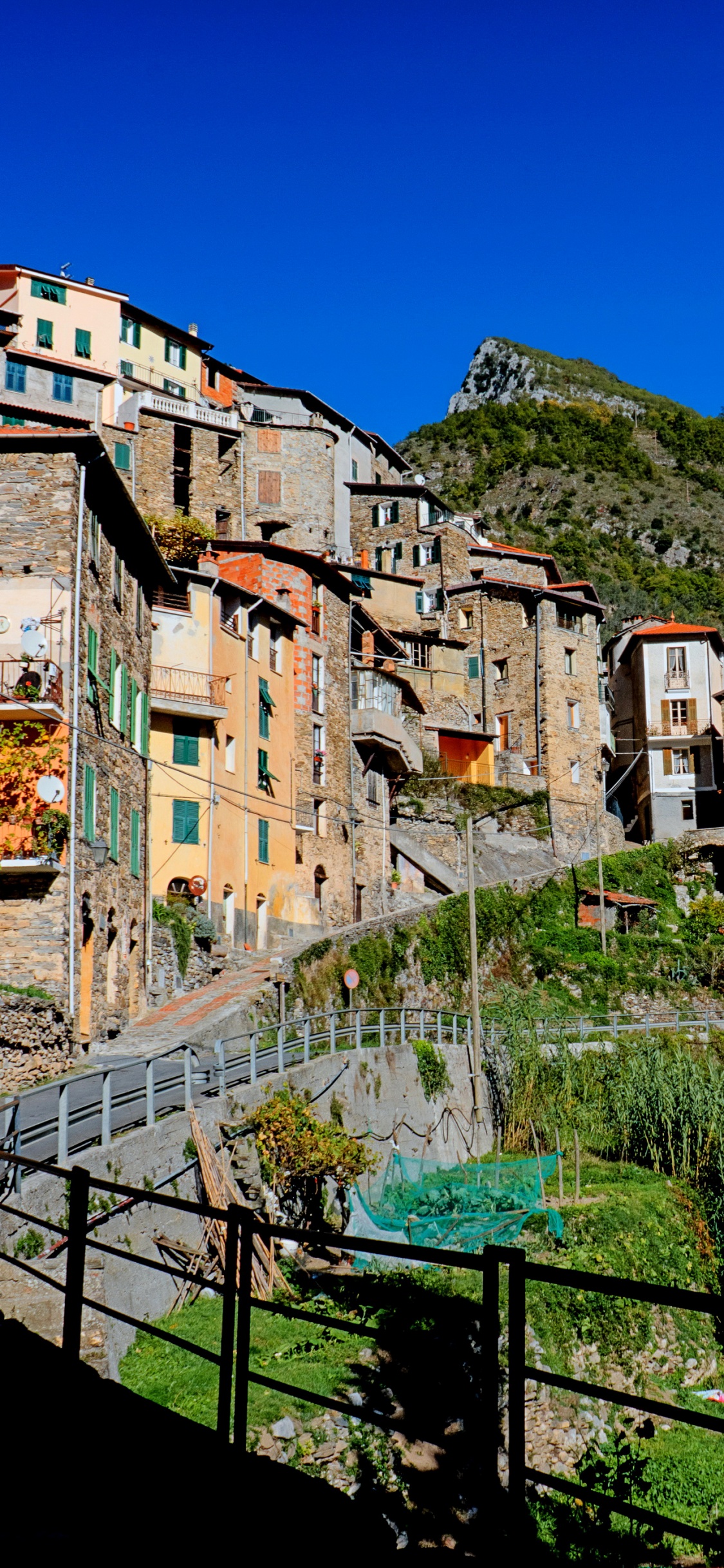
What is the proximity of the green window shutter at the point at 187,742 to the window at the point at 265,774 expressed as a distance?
3.59m

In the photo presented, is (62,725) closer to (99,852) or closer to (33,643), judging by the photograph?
(33,643)

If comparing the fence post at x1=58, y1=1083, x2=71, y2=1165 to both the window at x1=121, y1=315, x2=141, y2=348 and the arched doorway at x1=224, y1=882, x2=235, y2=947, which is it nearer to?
the arched doorway at x1=224, y1=882, x2=235, y2=947

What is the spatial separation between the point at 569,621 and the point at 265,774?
83.5ft

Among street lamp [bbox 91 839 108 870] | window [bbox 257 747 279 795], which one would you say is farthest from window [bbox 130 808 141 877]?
window [bbox 257 747 279 795]

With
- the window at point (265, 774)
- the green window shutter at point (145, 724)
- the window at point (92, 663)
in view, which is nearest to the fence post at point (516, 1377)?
the window at point (92, 663)

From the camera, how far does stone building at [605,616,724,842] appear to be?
63.8 metres

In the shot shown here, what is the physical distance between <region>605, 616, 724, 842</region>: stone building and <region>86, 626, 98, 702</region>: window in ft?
129

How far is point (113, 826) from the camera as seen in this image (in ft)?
91.8

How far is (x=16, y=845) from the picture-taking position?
78.5 ft

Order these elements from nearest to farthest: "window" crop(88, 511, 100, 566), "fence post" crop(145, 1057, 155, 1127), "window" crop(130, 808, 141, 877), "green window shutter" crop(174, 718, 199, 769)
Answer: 1. "fence post" crop(145, 1057, 155, 1127)
2. "window" crop(88, 511, 100, 566)
3. "window" crop(130, 808, 141, 877)
4. "green window shutter" crop(174, 718, 199, 769)

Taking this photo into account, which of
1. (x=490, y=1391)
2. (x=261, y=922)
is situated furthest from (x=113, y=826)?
(x=490, y=1391)

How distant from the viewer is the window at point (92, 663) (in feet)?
86.3

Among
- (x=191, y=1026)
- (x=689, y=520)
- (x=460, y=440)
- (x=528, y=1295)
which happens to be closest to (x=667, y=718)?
(x=191, y=1026)

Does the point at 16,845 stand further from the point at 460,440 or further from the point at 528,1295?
the point at 460,440
